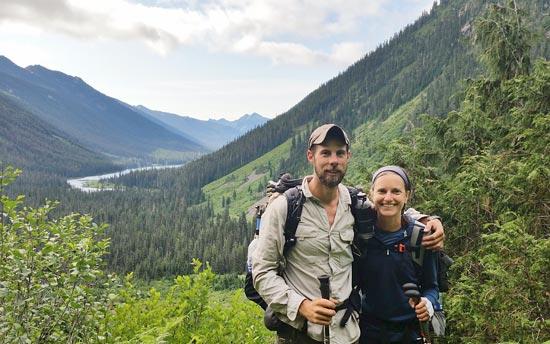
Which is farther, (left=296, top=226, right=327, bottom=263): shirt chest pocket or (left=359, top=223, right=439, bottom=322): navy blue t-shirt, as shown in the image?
(left=359, top=223, right=439, bottom=322): navy blue t-shirt

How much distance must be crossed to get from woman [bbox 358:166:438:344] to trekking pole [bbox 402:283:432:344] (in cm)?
11

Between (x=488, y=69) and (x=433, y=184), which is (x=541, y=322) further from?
(x=488, y=69)

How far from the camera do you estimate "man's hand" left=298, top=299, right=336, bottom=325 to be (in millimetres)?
3520

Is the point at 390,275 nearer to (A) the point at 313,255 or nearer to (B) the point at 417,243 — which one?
(B) the point at 417,243

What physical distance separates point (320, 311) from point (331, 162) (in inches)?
51.2

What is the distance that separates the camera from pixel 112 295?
16.2ft

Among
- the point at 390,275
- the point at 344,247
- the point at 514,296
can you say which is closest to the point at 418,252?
the point at 390,275

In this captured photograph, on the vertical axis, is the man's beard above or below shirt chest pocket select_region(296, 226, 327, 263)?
above

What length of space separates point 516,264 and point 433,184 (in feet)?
18.1

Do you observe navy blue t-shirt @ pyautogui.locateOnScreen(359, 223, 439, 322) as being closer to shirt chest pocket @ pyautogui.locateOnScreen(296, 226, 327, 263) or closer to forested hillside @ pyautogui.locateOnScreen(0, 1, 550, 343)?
shirt chest pocket @ pyautogui.locateOnScreen(296, 226, 327, 263)

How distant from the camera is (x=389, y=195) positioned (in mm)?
4055

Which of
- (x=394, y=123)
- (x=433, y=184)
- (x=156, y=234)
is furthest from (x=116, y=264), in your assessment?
(x=394, y=123)

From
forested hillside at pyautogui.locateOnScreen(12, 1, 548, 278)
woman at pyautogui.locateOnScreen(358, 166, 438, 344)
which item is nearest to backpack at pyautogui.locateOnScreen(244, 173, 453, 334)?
woman at pyautogui.locateOnScreen(358, 166, 438, 344)

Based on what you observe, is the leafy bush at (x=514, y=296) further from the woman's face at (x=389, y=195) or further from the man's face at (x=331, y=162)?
the man's face at (x=331, y=162)
